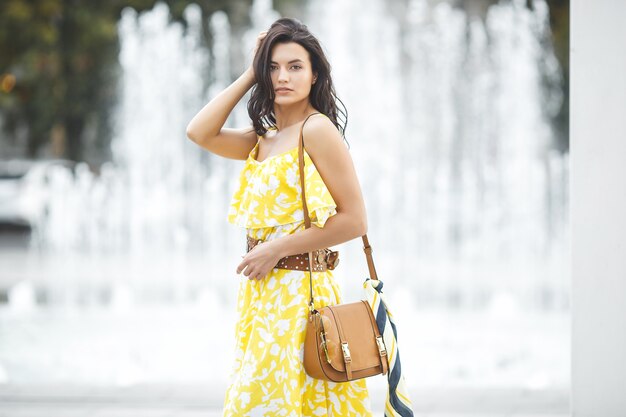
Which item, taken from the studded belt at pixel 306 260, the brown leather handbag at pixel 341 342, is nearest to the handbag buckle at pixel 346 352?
the brown leather handbag at pixel 341 342

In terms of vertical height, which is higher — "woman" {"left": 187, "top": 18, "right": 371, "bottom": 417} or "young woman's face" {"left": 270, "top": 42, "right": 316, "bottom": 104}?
"young woman's face" {"left": 270, "top": 42, "right": 316, "bottom": 104}

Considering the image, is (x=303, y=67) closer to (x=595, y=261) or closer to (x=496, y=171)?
(x=595, y=261)

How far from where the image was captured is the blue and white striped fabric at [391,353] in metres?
2.19

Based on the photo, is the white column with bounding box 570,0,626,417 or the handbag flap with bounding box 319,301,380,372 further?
the white column with bounding box 570,0,626,417

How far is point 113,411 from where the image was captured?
3832 millimetres

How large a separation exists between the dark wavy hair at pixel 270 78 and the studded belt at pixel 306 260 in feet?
1.07

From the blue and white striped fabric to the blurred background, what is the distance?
1.83m

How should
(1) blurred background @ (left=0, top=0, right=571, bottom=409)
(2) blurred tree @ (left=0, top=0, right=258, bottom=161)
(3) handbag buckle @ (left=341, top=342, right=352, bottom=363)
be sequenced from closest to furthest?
(3) handbag buckle @ (left=341, top=342, right=352, bottom=363)
(1) blurred background @ (left=0, top=0, right=571, bottom=409)
(2) blurred tree @ (left=0, top=0, right=258, bottom=161)

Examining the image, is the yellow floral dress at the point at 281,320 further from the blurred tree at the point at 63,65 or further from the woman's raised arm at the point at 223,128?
the blurred tree at the point at 63,65

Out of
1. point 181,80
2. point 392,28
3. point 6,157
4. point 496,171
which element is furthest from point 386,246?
point 6,157

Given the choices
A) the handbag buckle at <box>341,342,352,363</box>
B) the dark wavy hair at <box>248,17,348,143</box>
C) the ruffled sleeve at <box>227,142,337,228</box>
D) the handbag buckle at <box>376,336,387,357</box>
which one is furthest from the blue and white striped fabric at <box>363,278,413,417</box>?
the dark wavy hair at <box>248,17,348,143</box>

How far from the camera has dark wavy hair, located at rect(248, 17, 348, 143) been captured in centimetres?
225

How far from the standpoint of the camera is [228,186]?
1373cm

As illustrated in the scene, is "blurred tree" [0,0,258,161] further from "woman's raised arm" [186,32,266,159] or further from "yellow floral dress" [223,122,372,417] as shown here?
"yellow floral dress" [223,122,372,417]
